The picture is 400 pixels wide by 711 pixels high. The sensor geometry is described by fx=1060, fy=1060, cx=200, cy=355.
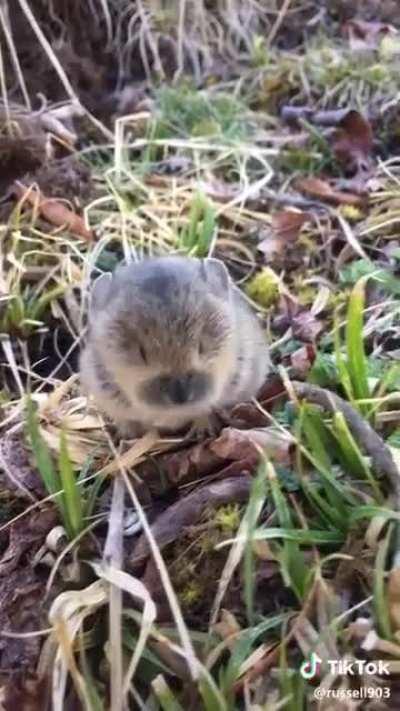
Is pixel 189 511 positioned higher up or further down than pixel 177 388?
further down

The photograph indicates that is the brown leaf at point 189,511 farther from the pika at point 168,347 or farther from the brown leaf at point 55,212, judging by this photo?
the brown leaf at point 55,212

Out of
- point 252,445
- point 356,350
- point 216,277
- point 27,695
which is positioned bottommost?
point 27,695

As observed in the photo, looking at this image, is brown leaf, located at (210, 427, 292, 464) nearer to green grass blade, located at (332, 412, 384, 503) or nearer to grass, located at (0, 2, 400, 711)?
grass, located at (0, 2, 400, 711)

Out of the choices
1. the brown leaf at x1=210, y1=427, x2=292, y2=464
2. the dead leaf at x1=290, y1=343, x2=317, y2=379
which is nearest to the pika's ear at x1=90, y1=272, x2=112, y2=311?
the brown leaf at x1=210, y1=427, x2=292, y2=464

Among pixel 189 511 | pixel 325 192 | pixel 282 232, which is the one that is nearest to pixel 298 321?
pixel 282 232

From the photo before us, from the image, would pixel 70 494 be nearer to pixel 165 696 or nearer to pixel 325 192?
pixel 165 696

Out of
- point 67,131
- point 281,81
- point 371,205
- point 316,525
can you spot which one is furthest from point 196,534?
point 281,81
